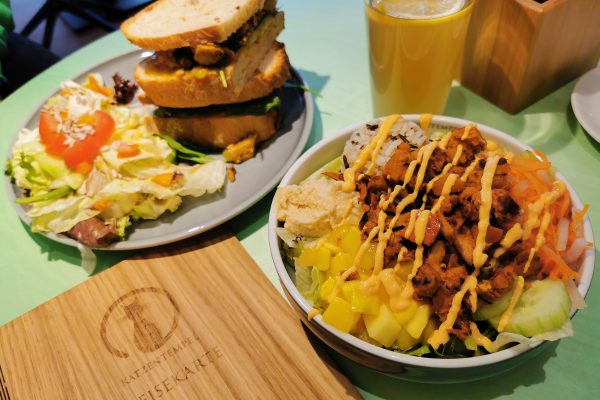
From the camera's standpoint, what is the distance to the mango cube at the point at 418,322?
911mm

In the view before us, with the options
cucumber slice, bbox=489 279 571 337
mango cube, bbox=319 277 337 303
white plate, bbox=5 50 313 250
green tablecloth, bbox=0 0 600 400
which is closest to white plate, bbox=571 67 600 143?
green tablecloth, bbox=0 0 600 400

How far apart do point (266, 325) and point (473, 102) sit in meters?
1.13

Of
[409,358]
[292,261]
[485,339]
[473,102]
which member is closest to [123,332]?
[292,261]

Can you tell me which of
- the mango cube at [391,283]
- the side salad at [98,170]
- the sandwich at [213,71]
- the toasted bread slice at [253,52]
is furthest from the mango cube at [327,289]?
the toasted bread slice at [253,52]

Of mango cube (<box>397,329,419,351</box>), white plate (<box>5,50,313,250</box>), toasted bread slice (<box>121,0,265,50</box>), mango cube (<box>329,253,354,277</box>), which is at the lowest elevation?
white plate (<box>5,50,313,250</box>)

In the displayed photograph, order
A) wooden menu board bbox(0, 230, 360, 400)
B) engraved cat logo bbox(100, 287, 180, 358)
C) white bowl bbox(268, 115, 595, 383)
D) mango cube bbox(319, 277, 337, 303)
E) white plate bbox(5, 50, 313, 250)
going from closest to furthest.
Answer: white bowl bbox(268, 115, 595, 383), mango cube bbox(319, 277, 337, 303), wooden menu board bbox(0, 230, 360, 400), engraved cat logo bbox(100, 287, 180, 358), white plate bbox(5, 50, 313, 250)

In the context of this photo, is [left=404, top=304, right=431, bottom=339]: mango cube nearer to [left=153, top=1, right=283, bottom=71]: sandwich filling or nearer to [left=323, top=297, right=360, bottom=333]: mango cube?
[left=323, top=297, right=360, bottom=333]: mango cube

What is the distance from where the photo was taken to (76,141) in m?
1.66

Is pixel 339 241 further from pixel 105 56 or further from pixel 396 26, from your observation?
pixel 105 56

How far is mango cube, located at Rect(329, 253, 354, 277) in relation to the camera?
1.01 meters

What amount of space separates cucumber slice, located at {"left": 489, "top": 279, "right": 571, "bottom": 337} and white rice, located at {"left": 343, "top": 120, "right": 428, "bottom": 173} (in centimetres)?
43

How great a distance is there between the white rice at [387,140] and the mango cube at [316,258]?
0.25 m

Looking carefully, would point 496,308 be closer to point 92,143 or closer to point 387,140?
point 387,140

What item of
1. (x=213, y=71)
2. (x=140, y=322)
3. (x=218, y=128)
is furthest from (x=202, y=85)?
(x=140, y=322)
